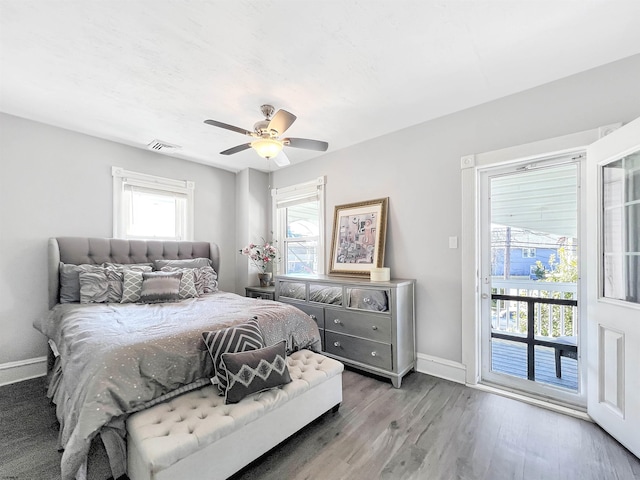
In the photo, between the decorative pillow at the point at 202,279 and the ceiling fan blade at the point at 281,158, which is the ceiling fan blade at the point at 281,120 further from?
the decorative pillow at the point at 202,279

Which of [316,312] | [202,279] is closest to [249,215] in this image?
[202,279]

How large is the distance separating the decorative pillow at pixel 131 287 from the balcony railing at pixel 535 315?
3521mm

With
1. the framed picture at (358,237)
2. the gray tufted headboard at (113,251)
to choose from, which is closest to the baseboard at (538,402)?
the framed picture at (358,237)

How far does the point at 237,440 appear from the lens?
5.13 feet

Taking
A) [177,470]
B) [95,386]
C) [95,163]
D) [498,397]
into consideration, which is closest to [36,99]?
[95,163]

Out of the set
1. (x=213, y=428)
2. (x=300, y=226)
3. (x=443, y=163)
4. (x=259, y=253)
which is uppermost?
(x=443, y=163)

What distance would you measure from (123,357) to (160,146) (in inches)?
112

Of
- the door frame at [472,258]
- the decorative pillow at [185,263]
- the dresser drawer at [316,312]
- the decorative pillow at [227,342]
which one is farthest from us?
the decorative pillow at [185,263]

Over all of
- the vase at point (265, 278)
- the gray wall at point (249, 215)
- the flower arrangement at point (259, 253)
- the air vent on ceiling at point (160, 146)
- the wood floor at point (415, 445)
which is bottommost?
the wood floor at point (415, 445)

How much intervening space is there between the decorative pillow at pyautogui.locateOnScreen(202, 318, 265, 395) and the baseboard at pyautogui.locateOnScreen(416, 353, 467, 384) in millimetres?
1839

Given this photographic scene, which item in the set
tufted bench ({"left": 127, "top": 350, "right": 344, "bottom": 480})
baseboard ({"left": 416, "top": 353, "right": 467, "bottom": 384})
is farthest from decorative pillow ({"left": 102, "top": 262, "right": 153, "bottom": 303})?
baseboard ({"left": 416, "top": 353, "right": 467, "bottom": 384})

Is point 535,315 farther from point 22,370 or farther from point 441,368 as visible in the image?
point 22,370

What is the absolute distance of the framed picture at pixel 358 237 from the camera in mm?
3295

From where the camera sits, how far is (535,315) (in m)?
2.54
